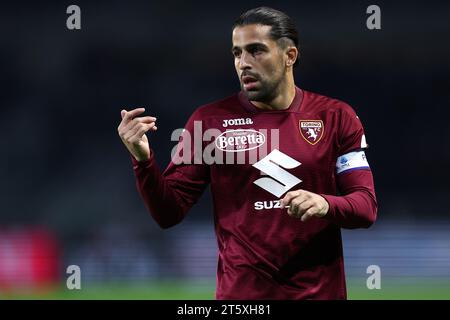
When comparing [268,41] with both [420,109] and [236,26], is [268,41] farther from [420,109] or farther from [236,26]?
[420,109]

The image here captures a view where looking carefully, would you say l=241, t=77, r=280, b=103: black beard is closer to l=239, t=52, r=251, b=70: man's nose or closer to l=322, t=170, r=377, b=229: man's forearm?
l=239, t=52, r=251, b=70: man's nose

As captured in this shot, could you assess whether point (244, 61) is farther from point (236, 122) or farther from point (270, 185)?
point (270, 185)

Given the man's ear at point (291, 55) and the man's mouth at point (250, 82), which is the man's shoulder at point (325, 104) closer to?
the man's ear at point (291, 55)

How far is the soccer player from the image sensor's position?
2822 mm

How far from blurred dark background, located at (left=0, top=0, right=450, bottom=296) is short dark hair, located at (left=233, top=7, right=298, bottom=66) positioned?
584 centimetres

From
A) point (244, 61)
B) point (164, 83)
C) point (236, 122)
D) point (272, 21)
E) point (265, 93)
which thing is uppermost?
point (164, 83)

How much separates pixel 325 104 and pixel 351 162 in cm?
28

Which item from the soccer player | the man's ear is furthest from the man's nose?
the man's ear

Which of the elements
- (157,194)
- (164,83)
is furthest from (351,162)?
(164,83)

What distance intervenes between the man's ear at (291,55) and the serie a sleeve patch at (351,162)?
0.45 meters

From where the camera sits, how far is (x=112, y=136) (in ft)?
29.8

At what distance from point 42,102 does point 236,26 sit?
21.4ft

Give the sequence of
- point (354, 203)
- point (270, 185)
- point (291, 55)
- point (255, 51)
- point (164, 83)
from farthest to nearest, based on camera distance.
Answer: point (164, 83)
point (291, 55)
point (255, 51)
point (270, 185)
point (354, 203)

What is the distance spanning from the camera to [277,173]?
9.57ft
